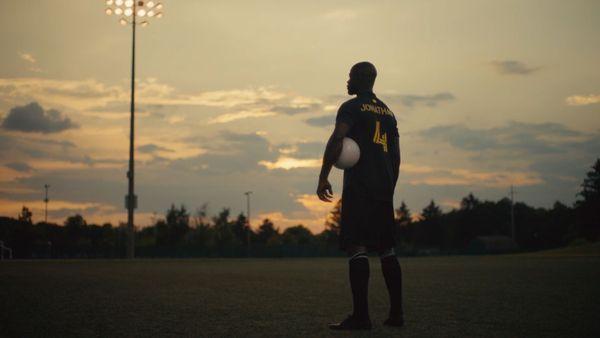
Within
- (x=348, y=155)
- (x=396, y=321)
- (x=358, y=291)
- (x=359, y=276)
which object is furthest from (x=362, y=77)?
(x=396, y=321)

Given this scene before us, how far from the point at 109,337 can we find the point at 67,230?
341 ft

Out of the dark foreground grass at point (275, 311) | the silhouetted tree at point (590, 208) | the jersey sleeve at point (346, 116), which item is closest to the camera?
the dark foreground grass at point (275, 311)

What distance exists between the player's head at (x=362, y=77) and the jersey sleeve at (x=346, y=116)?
319mm

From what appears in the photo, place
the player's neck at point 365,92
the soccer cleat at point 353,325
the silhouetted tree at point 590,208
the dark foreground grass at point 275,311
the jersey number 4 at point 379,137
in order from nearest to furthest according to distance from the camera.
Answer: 1. the dark foreground grass at point 275,311
2. the soccer cleat at point 353,325
3. the jersey number 4 at point 379,137
4. the player's neck at point 365,92
5. the silhouetted tree at point 590,208

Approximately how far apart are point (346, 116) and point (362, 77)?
1.61ft

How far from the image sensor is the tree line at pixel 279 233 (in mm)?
62438

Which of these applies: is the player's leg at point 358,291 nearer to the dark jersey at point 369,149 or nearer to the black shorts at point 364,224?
the black shorts at point 364,224

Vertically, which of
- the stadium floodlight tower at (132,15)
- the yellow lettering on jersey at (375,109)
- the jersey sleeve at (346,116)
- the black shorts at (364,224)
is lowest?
the black shorts at (364,224)

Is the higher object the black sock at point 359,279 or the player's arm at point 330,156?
the player's arm at point 330,156

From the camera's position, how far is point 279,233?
451 feet

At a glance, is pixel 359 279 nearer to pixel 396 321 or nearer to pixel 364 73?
pixel 396 321

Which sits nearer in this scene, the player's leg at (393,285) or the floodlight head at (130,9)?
the player's leg at (393,285)

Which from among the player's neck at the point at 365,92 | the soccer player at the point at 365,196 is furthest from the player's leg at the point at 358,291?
the player's neck at the point at 365,92

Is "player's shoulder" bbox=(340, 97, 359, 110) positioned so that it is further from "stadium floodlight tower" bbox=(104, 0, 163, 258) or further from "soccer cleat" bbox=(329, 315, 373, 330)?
"stadium floodlight tower" bbox=(104, 0, 163, 258)
